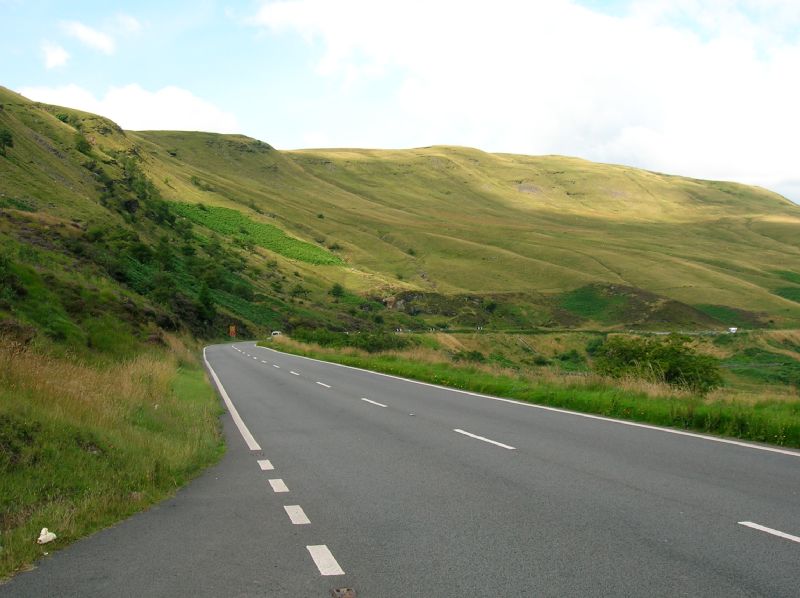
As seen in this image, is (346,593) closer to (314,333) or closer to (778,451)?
(778,451)

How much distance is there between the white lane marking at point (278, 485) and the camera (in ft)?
26.8

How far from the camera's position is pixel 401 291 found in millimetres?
111438

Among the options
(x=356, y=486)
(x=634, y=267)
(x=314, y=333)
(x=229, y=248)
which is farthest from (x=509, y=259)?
(x=356, y=486)

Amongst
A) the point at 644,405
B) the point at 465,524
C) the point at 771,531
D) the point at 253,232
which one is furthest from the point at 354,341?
the point at 253,232

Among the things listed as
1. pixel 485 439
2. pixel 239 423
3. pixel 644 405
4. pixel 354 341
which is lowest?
pixel 354 341

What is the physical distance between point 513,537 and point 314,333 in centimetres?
4573

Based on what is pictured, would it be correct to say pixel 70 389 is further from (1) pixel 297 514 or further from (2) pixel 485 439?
(2) pixel 485 439

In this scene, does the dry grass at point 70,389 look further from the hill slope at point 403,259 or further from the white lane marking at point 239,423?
the hill slope at point 403,259

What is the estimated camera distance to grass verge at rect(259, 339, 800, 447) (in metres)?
11.2

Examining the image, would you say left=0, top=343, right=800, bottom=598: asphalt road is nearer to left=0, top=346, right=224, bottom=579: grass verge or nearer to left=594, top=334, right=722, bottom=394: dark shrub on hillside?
left=0, top=346, right=224, bottom=579: grass verge

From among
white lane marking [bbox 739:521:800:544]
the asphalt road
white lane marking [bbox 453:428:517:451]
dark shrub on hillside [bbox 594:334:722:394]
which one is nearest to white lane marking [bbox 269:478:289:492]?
the asphalt road

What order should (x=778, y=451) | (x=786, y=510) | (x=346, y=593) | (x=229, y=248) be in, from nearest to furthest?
1. (x=346, y=593)
2. (x=786, y=510)
3. (x=778, y=451)
4. (x=229, y=248)

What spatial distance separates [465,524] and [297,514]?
1.76 m

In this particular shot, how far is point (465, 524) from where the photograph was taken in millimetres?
6488
